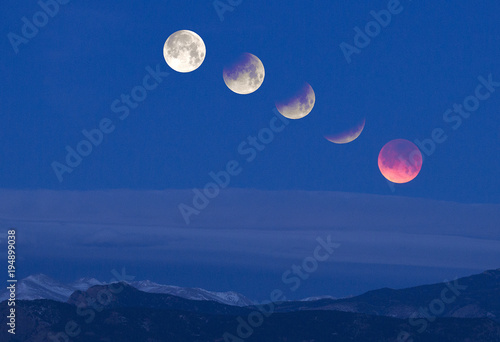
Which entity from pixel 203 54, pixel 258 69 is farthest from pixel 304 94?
pixel 203 54

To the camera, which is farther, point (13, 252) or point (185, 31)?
point (185, 31)

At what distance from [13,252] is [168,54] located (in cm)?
3917

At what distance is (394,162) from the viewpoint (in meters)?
103

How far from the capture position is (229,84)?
106m

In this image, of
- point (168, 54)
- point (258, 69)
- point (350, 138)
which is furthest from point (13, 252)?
point (350, 138)

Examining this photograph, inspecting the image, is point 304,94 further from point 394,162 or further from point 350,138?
point 394,162

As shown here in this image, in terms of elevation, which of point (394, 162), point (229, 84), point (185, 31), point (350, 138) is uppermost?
point (185, 31)

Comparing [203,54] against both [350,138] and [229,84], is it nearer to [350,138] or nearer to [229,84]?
[229,84]

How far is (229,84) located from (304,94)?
13792 millimetres

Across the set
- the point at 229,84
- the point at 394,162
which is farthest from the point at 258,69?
the point at 394,162

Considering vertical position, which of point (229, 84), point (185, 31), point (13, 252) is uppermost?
point (185, 31)

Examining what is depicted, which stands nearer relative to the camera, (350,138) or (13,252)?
(13,252)

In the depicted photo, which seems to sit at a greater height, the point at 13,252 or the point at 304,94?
the point at 304,94

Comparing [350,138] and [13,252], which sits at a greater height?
[350,138]
